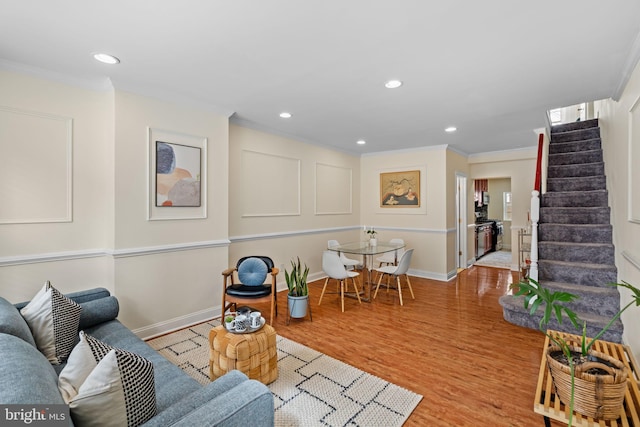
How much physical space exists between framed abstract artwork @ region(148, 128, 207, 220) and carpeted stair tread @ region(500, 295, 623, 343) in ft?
12.0

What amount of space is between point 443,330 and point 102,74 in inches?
163

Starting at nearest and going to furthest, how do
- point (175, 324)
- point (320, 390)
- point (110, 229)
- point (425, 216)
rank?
point (320, 390)
point (110, 229)
point (175, 324)
point (425, 216)

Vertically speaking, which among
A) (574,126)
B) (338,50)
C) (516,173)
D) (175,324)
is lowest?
(175,324)

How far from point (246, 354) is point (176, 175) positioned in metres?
2.05

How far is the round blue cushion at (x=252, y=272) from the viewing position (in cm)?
344

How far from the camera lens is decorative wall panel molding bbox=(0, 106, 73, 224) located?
8.00 ft

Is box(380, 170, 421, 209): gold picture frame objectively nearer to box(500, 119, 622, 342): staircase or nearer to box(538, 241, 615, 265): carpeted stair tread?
box(500, 119, 622, 342): staircase

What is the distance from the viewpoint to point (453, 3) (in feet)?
5.65

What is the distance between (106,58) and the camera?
→ 7.73 ft

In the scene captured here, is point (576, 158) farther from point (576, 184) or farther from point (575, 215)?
point (575, 215)

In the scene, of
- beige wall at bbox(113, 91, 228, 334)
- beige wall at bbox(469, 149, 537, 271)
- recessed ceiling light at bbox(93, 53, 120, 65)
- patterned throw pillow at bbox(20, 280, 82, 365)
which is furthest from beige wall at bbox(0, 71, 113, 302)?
beige wall at bbox(469, 149, 537, 271)

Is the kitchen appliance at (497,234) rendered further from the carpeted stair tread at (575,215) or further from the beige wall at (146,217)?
the carpeted stair tread at (575,215)

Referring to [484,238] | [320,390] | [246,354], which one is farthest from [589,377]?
[484,238]

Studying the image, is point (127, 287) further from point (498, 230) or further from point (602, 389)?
point (498, 230)
